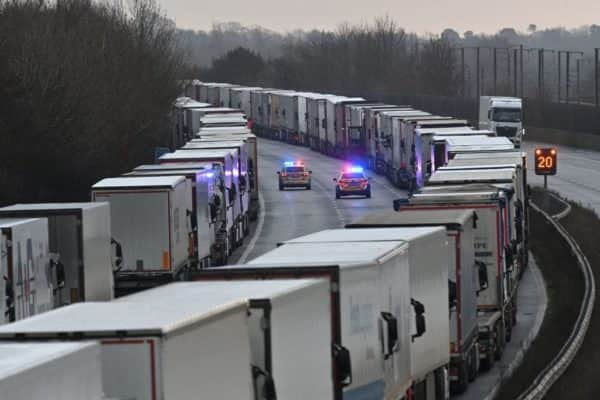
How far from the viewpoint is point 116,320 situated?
12383 millimetres

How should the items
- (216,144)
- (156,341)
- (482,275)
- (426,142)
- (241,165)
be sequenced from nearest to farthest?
(156,341), (482,275), (241,165), (216,144), (426,142)

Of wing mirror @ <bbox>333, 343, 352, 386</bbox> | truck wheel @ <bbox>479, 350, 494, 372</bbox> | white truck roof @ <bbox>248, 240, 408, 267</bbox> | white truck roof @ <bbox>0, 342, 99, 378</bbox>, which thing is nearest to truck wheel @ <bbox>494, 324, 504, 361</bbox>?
truck wheel @ <bbox>479, 350, 494, 372</bbox>

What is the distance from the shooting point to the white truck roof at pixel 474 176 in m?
40.8

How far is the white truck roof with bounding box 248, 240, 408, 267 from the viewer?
18094 millimetres

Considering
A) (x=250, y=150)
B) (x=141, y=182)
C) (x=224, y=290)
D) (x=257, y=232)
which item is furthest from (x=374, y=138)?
(x=224, y=290)

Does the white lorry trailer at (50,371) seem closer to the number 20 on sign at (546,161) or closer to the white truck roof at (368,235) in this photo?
the white truck roof at (368,235)

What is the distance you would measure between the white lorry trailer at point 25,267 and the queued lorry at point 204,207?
14.7 meters

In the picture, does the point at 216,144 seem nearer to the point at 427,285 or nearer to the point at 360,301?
the point at 427,285

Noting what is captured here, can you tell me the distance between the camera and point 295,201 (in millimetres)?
79625

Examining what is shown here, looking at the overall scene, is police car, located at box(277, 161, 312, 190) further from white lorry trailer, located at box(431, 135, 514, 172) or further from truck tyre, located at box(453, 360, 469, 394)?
truck tyre, located at box(453, 360, 469, 394)

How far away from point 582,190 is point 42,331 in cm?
7400

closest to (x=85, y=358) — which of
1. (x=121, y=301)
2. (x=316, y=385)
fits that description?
(x=121, y=301)

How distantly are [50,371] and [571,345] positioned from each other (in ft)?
71.9

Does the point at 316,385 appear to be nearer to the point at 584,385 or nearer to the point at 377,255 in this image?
the point at 377,255
